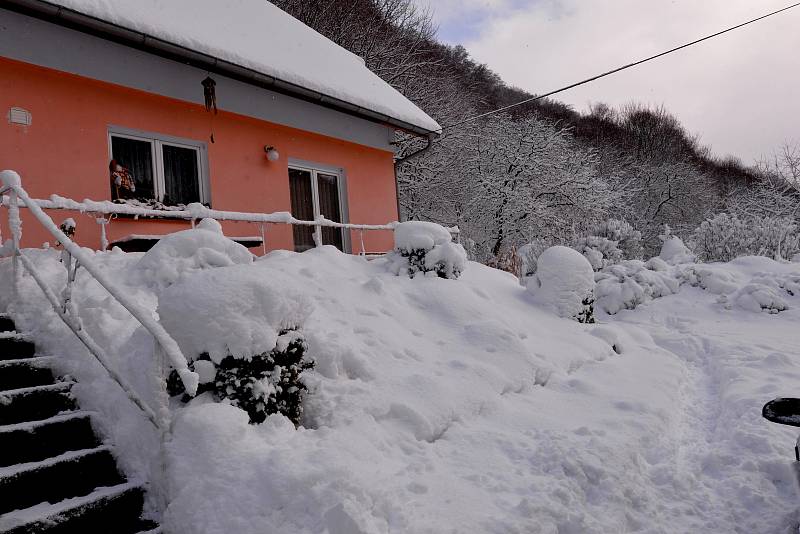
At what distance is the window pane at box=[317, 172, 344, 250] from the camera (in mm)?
9961

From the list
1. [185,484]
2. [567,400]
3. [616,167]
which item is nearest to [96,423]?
[185,484]

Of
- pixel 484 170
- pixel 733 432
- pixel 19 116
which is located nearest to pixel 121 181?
pixel 19 116

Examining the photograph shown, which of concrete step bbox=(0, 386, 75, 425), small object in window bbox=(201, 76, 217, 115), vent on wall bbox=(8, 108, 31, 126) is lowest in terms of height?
concrete step bbox=(0, 386, 75, 425)

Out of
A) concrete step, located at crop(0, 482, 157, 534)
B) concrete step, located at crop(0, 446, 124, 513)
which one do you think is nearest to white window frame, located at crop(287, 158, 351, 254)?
concrete step, located at crop(0, 446, 124, 513)

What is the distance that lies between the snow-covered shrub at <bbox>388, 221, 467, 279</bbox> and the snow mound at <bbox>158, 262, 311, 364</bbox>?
3709 millimetres

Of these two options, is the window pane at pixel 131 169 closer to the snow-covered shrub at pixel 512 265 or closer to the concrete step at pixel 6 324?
the concrete step at pixel 6 324

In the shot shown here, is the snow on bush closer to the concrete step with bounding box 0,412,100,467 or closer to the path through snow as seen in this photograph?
the concrete step with bounding box 0,412,100,467

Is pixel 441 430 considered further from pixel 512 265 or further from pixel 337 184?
pixel 512 265

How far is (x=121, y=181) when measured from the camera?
21.9 ft

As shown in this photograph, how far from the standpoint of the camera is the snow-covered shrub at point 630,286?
11727 millimetres

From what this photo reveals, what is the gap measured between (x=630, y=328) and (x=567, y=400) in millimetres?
4740

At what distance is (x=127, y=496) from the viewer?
2.72m

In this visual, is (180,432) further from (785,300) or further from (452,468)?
(785,300)

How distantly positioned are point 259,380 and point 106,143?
524 cm
